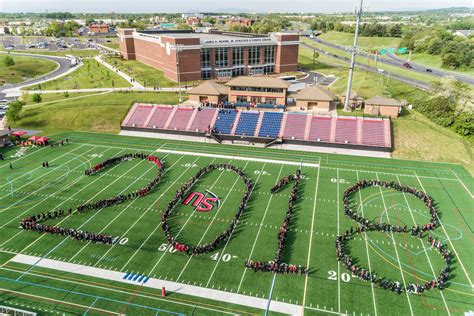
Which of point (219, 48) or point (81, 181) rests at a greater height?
point (219, 48)

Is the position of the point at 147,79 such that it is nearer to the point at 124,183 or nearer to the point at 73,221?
the point at 124,183

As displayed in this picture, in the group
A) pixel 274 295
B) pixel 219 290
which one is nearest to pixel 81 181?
pixel 219 290

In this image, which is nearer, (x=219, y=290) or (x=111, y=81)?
(x=219, y=290)

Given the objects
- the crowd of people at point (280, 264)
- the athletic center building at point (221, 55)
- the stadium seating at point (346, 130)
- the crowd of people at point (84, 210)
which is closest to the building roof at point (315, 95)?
the stadium seating at point (346, 130)

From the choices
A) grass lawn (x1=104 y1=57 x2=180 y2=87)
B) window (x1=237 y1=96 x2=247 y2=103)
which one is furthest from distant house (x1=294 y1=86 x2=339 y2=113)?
grass lawn (x1=104 y1=57 x2=180 y2=87)

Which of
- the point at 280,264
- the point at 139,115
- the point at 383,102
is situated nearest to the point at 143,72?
the point at 139,115

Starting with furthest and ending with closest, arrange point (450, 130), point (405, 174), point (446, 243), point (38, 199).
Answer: point (450, 130), point (405, 174), point (38, 199), point (446, 243)

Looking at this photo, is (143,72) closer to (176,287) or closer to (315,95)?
(315,95)
